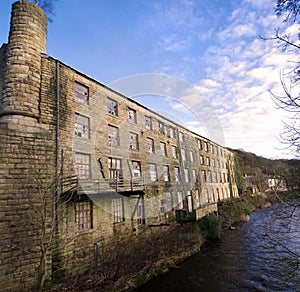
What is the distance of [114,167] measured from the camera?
13258mm

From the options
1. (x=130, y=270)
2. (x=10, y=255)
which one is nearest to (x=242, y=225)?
(x=130, y=270)

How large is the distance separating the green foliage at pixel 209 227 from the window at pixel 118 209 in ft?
25.0

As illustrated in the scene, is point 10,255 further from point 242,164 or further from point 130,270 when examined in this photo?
point 242,164

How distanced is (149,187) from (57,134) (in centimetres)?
864

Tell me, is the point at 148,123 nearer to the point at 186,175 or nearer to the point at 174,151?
the point at 174,151

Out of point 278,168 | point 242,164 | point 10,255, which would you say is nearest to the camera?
point 278,168

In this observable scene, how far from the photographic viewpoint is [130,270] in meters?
10.2

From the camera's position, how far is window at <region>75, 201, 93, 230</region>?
10.2 meters

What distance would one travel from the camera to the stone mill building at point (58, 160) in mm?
7910

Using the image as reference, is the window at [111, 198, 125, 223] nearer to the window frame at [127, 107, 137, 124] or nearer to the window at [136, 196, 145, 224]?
the window at [136, 196, 145, 224]

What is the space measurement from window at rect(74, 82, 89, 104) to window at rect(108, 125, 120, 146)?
2.31m

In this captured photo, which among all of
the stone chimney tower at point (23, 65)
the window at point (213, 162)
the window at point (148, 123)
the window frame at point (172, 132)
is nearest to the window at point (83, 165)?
the stone chimney tower at point (23, 65)

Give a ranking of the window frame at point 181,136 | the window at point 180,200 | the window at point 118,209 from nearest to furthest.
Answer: the window at point 118,209 < the window at point 180,200 < the window frame at point 181,136

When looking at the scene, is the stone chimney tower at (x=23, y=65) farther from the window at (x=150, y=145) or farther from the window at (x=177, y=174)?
the window at (x=177, y=174)
